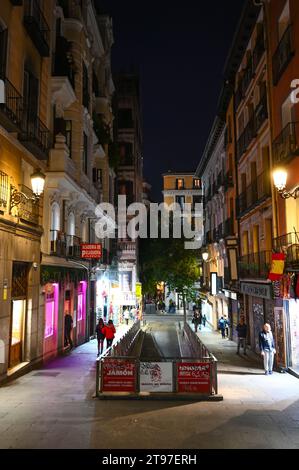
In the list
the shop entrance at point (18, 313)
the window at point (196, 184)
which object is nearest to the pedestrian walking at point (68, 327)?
the shop entrance at point (18, 313)

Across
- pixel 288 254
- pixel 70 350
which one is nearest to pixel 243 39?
pixel 288 254

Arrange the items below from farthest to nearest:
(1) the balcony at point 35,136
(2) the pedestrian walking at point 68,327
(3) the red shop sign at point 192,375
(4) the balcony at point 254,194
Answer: (2) the pedestrian walking at point 68,327 → (4) the balcony at point 254,194 → (1) the balcony at point 35,136 → (3) the red shop sign at point 192,375

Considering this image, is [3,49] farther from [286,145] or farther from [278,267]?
[278,267]

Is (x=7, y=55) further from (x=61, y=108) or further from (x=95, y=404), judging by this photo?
(x=95, y=404)

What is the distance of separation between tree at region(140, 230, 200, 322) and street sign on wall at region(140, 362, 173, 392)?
28.4 metres

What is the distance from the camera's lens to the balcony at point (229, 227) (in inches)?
1101

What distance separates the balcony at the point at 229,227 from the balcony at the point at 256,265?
4008 millimetres

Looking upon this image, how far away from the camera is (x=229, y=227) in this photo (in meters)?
28.6

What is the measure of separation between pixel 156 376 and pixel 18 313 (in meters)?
6.44

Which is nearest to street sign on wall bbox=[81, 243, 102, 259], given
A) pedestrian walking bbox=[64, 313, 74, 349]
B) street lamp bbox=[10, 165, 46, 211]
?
pedestrian walking bbox=[64, 313, 74, 349]

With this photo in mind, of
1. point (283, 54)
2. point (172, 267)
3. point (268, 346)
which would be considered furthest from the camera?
point (172, 267)

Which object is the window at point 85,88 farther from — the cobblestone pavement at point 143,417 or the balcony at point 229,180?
the cobblestone pavement at point 143,417

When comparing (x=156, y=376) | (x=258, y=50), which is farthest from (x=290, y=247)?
(x=258, y=50)

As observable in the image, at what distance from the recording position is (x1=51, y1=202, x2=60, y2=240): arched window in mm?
19250
